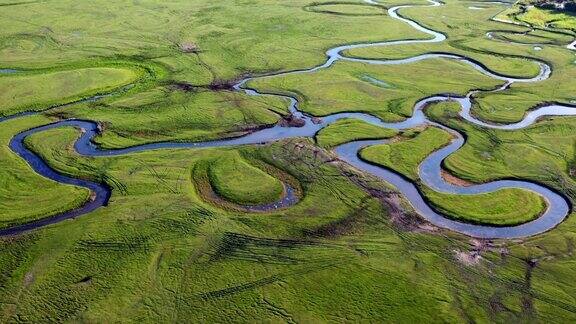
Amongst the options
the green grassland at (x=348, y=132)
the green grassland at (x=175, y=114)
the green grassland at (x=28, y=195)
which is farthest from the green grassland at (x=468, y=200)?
the green grassland at (x=28, y=195)

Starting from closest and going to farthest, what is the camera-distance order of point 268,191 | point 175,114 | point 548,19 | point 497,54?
point 268,191
point 175,114
point 497,54
point 548,19

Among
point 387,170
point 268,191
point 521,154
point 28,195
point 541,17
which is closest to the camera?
point 28,195

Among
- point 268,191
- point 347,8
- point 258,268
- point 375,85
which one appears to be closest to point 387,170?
point 268,191

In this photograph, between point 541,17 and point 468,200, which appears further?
point 541,17

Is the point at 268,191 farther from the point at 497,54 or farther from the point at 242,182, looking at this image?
the point at 497,54

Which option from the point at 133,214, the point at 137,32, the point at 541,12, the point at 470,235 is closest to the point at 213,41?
the point at 137,32

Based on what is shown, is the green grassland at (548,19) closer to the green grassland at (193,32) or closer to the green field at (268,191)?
the green field at (268,191)

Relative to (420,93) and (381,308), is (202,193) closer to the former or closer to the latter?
(381,308)

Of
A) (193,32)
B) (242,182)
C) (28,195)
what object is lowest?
(242,182)

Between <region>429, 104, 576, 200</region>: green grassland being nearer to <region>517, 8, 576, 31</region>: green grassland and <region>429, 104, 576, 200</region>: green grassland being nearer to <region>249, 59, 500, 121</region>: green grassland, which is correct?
<region>249, 59, 500, 121</region>: green grassland
